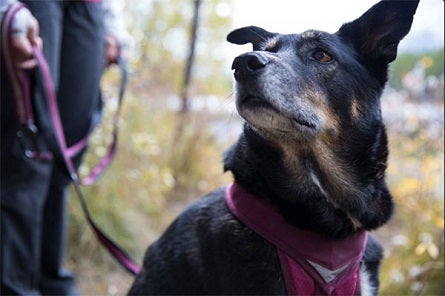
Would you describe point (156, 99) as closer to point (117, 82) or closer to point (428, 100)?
point (117, 82)

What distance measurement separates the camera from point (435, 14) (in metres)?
2.66

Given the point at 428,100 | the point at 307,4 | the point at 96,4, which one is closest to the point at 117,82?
the point at 96,4

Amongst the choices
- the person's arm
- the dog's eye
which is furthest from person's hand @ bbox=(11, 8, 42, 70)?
the dog's eye

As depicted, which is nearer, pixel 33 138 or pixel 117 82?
pixel 33 138

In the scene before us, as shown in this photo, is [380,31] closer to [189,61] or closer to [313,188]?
[313,188]

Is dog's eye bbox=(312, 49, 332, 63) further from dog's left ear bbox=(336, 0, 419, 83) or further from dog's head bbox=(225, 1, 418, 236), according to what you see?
dog's left ear bbox=(336, 0, 419, 83)

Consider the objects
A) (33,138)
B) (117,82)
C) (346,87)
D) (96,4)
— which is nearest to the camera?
(346,87)

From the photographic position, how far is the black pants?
2465mm

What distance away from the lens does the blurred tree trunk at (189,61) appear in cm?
532

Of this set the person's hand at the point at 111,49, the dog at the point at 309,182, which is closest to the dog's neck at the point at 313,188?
the dog at the point at 309,182

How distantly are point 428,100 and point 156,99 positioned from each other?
257 centimetres

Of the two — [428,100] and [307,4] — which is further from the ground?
[307,4]

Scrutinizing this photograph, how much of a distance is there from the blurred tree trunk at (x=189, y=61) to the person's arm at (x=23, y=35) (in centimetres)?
294

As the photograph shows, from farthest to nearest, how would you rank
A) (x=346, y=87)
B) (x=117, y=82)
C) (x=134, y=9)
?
(x=134, y=9)
(x=117, y=82)
(x=346, y=87)
